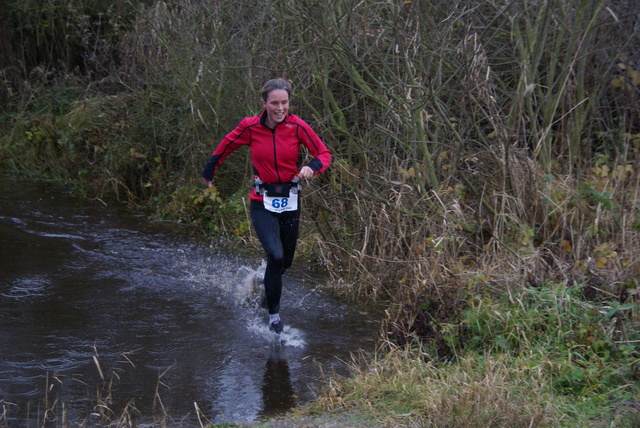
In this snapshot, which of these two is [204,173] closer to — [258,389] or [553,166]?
[258,389]

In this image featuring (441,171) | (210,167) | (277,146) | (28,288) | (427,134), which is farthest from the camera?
(427,134)

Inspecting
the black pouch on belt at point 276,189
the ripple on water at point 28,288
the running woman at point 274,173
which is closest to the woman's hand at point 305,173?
the running woman at point 274,173

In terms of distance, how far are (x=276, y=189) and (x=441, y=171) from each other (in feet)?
6.95

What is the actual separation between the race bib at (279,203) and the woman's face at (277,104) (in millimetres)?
581

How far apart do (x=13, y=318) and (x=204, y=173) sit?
193 centimetres

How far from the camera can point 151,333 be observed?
18.7 feet

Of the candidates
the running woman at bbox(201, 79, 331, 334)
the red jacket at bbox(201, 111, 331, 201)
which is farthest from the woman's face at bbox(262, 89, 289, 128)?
the red jacket at bbox(201, 111, 331, 201)

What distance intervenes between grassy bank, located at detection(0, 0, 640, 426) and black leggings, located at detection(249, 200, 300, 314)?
0.89m

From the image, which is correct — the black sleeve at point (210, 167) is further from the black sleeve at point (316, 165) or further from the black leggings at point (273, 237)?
the black sleeve at point (316, 165)

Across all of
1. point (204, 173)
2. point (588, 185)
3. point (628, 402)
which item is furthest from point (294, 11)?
point (628, 402)

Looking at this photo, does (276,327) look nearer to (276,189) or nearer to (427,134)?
(276,189)

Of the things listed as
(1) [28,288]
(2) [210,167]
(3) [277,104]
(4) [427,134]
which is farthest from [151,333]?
(4) [427,134]

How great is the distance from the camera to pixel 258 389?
478cm

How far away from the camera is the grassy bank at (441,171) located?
4.51 m
